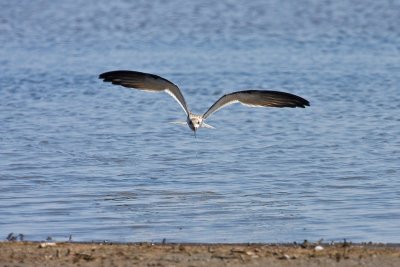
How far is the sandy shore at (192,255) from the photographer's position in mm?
8430

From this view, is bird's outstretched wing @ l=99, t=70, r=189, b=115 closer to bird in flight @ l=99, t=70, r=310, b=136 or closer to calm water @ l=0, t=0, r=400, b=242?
bird in flight @ l=99, t=70, r=310, b=136

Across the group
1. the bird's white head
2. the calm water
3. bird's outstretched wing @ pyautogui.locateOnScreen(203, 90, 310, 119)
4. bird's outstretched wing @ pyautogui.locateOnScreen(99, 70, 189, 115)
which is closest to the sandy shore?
the calm water

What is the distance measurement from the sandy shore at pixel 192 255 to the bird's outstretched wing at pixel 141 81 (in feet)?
12.3

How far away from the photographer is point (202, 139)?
15.5m

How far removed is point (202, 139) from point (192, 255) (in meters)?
6.84

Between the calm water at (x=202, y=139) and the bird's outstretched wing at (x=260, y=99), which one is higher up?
the bird's outstretched wing at (x=260, y=99)

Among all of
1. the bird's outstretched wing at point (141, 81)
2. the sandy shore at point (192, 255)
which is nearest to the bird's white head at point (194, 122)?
the bird's outstretched wing at point (141, 81)

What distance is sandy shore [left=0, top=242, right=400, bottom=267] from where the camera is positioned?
8430 millimetres

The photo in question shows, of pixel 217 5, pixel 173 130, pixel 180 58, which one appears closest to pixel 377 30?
pixel 180 58

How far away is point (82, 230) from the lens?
10.3 m

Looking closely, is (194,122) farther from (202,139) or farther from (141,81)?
(202,139)

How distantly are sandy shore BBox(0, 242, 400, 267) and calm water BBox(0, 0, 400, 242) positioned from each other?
0.84 meters

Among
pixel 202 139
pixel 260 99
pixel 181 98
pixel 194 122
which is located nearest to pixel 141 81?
pixel 181 98

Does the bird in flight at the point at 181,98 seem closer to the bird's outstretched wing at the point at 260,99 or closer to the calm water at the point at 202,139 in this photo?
the bird's outstretched wing at the point at 260,99
